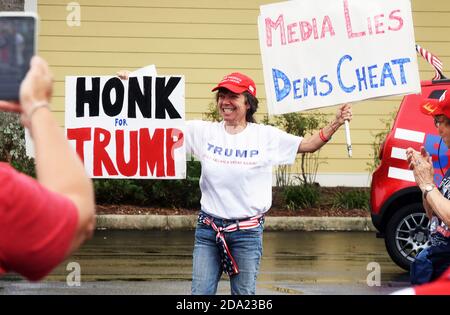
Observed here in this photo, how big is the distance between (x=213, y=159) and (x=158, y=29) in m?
12.5

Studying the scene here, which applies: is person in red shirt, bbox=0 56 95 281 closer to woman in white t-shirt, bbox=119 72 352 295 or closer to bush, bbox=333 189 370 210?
woman in white t-shirt, bbox=119 72 352 295

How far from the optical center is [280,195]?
17.0m

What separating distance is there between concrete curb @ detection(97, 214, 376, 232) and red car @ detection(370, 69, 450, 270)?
4.11 metres

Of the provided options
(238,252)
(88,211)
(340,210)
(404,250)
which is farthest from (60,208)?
(340,210)

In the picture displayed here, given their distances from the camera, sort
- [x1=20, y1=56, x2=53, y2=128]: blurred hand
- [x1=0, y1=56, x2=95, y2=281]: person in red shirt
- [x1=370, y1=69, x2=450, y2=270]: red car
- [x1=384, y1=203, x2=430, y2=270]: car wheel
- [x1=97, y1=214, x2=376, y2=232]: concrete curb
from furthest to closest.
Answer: [x1=97, y1=214, x2=376, y2=232]: concrete curb < [x1=384, y1=203, x2=430, y2=270]: car wheel < [x1=370, y1=69, x2=450, y2=270]: red car < [x1=20, y1=56, x2=53, y2=128]: blurred hand < [x1=0, y1=56, x2=95, y2=281]: person in red shirt

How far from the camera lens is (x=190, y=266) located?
39.2ft

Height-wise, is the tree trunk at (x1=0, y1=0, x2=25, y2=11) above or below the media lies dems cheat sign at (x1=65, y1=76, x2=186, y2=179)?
above

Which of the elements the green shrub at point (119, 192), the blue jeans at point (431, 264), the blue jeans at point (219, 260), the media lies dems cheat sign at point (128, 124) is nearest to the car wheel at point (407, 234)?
the media lies dems cheat sign at point (128, 124)

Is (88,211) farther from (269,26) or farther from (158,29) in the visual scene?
(158,29)

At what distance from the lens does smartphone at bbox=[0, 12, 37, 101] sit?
8.28 feet

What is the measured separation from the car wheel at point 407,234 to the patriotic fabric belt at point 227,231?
5215mm

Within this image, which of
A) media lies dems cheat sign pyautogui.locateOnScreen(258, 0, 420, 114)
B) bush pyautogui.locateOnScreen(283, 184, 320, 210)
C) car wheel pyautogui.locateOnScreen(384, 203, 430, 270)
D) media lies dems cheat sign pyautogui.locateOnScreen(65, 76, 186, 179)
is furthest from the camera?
bush pyautogui.locateOnScreen(283, 184, 320, 210)

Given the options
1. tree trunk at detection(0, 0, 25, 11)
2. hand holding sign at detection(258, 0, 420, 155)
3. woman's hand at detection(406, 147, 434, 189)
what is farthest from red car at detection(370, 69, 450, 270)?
tree trunk at detection(0, 0, 25, 11)

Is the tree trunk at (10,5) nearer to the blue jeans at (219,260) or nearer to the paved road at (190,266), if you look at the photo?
the paved road at (190,266)
